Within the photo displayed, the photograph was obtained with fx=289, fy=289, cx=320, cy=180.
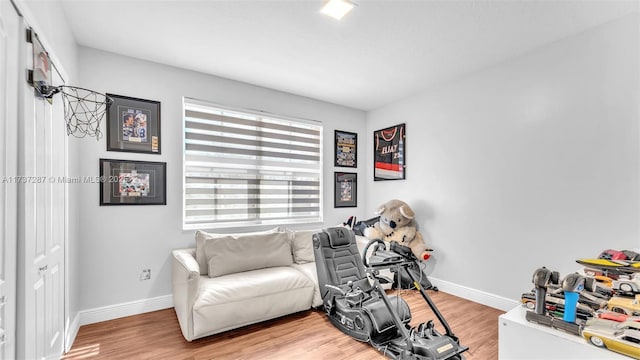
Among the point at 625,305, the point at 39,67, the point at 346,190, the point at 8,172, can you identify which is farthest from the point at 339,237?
the point at 39,67

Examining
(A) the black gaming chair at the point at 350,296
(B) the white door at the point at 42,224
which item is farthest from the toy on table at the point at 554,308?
(B) the white door at the point at 42,224

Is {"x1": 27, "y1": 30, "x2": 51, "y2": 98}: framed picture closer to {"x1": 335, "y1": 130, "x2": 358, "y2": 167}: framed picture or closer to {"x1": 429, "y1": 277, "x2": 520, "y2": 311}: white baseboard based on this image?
{"x1": 335, "y1": 130, "x2": 358, "y2": 167}: framed picture

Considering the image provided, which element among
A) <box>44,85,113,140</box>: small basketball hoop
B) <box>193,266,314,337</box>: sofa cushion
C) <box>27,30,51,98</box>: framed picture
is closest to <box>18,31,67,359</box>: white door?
<box>27,30,51,98</box>: framed picture

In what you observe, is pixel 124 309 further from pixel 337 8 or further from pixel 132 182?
pixel 337 8

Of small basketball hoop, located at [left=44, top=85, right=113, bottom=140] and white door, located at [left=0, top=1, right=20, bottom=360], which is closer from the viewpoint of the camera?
white door, located at [left=0, top=1, right=20, bottom=360]

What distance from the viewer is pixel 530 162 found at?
291 centimetres

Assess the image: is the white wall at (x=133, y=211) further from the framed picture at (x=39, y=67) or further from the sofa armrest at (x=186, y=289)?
the framed picture at (x=39, y=67)

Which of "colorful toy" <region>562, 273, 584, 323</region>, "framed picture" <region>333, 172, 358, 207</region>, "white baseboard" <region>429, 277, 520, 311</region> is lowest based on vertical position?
"white baseboard" <region>429, 277, 520, 311</region>

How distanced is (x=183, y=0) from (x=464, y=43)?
8.01ft

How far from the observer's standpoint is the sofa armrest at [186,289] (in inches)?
93.7

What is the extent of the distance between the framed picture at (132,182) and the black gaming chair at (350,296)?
1778mm

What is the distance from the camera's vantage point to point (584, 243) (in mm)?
2541

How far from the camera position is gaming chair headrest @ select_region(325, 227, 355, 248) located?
2.94 meters

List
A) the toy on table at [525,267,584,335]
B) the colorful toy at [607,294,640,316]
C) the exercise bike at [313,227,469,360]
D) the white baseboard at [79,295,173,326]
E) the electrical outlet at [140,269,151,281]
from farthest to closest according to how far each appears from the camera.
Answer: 1. the electrical outlet at [140,269,151,281]
2. the white baseboard at [79,295,173,326]
3. the exercise bike at [313,227,469,360]
4. the colorful toy at [607,294,640,316]
5. the toy on table at [525,267,584,335]
